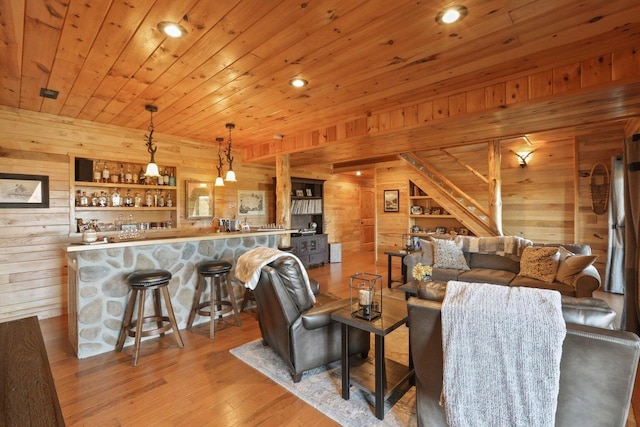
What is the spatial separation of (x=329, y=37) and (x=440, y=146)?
3820mm

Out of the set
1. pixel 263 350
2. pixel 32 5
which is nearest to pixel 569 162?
pixel 263 350

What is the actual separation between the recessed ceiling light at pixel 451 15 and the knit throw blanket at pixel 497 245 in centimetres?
353

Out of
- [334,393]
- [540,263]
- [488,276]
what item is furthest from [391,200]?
[334,393]

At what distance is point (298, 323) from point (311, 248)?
4.60 m

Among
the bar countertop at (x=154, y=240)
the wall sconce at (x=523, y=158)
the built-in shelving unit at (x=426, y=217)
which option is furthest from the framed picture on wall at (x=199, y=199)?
the wall sconce at (x=523, y=158)

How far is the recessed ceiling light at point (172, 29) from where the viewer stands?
6.34 feet

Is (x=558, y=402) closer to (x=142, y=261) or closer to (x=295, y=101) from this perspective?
(x=295, y=101)

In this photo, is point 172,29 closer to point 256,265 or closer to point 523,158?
point 256,265

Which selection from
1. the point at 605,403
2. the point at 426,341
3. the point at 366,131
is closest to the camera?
the point at 605,403

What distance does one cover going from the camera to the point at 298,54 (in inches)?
90.1

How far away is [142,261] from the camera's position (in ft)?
10.7

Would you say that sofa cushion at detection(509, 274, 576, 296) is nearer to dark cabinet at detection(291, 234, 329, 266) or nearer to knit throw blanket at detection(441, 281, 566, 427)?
knit throw blanket at detection(441, 281, 566, 427)

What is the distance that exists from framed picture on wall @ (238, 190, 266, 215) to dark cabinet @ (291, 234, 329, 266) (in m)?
0.99

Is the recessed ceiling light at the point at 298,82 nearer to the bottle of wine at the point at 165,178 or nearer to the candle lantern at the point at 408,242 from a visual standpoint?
the bottle of wine at the point at 165,178
